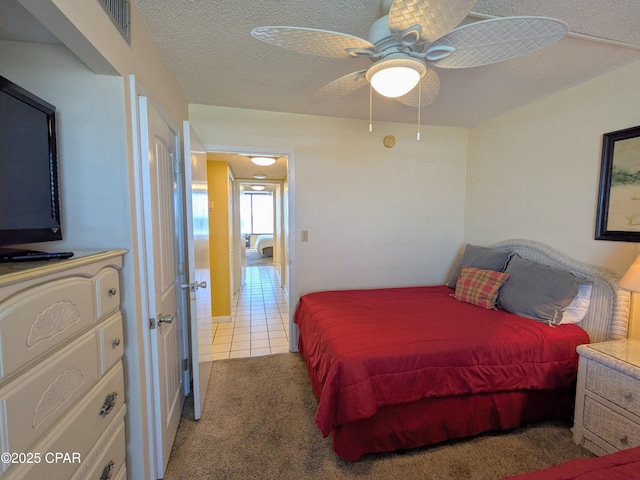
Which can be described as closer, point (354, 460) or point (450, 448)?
point (354, 460)

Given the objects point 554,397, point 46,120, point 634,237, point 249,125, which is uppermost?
point 249,125

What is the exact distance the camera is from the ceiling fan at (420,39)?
0.92 metres

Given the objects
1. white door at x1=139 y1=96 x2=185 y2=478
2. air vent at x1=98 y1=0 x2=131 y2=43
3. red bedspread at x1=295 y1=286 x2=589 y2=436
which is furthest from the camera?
red bedspread at x1=295 y1=286 x2=589 y2=436

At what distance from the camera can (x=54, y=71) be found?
107 centimetres

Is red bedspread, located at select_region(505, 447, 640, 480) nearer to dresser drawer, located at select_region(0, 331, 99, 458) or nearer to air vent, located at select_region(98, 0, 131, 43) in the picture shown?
dresser drawer, located at select_region(0, 331, 99, 458)

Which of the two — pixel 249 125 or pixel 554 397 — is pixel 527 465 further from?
pixel 249 125

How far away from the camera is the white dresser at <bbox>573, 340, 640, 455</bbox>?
142 centimetres


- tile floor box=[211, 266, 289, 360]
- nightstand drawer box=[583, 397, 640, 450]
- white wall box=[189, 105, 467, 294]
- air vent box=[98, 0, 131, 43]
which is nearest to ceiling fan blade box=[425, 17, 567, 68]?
air vent box=[98, 0, 131, 43]

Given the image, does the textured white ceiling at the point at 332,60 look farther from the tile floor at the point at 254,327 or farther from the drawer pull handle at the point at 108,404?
the tile floor at the point at 254,327

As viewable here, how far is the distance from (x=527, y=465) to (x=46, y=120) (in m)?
2.75

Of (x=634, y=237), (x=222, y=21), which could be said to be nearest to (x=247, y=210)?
(x=222, y=21)

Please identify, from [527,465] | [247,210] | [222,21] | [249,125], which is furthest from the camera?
[247,210]

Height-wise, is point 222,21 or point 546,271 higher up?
point 222,21

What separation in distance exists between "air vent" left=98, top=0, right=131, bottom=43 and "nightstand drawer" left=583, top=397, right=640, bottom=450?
3002mm
